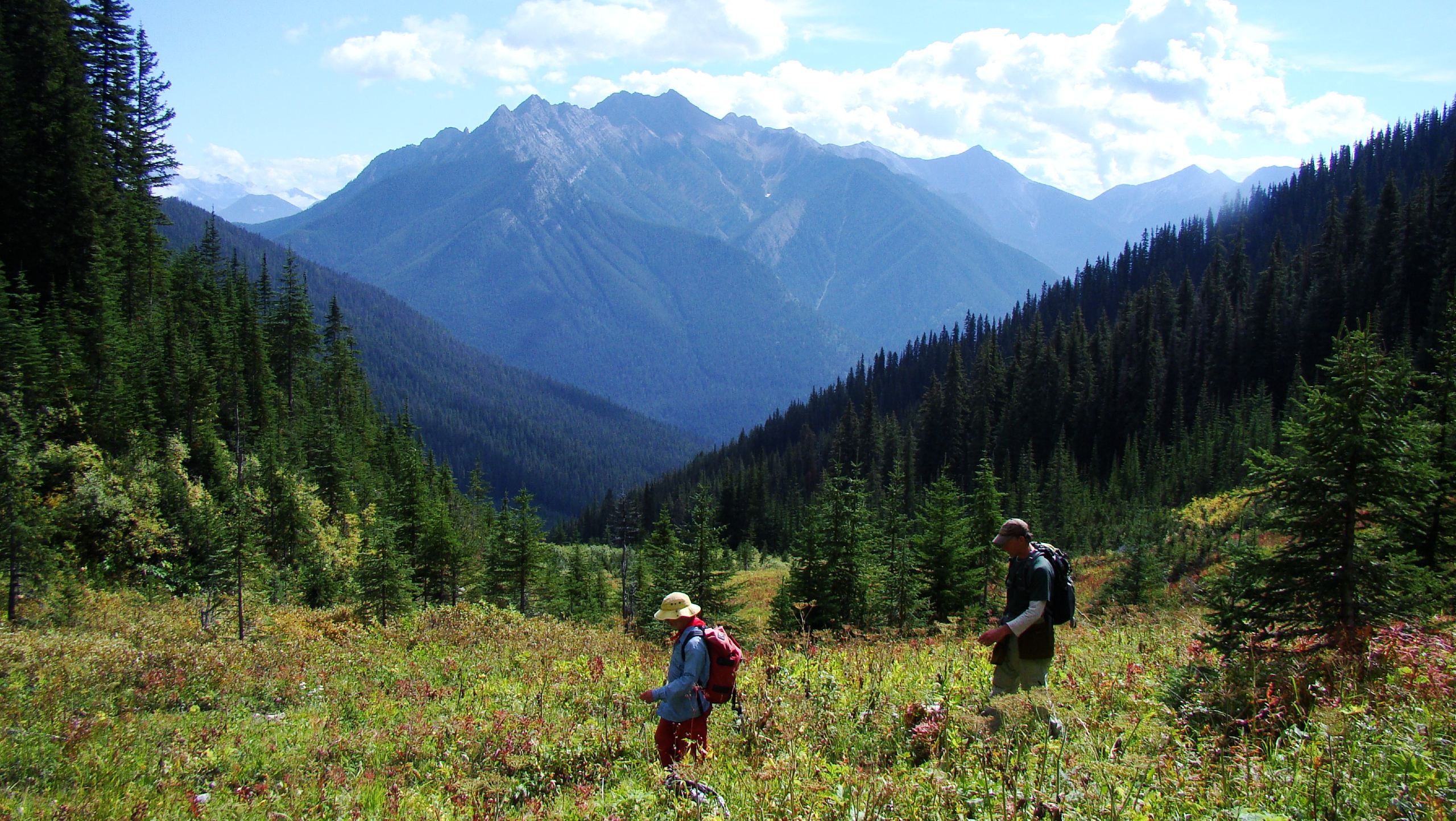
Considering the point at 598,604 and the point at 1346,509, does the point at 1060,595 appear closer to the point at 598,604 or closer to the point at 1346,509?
the point at 1346,509

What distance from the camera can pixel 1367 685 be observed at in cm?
589

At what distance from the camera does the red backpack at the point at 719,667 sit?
20.3ft

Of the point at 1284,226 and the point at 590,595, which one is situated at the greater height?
the point at 1284,226

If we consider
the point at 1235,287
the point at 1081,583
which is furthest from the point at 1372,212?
the point at 1081,583

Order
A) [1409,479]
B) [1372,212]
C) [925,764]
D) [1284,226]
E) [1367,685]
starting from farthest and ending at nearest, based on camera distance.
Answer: [1284,226], [1372,212], [1409,479], [1367,685], [925,764]

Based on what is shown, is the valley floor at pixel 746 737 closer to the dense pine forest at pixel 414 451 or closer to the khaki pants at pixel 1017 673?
the khaki pants at pixel 1017 673

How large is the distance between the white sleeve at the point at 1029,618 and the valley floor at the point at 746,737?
59 centimetres

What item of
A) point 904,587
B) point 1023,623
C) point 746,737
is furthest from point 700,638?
point 904,587

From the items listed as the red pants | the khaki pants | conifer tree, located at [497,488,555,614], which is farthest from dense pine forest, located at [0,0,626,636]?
the khaki pants

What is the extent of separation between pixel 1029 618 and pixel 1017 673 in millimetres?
861

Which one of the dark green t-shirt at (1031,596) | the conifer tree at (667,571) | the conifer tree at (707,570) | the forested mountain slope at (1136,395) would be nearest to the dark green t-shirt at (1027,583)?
the dark green t-shirt at (1031,596)

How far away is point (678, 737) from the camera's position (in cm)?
665

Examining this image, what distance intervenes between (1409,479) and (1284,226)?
178 meters

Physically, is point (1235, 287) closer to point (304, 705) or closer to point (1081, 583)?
point (1081, 583)
